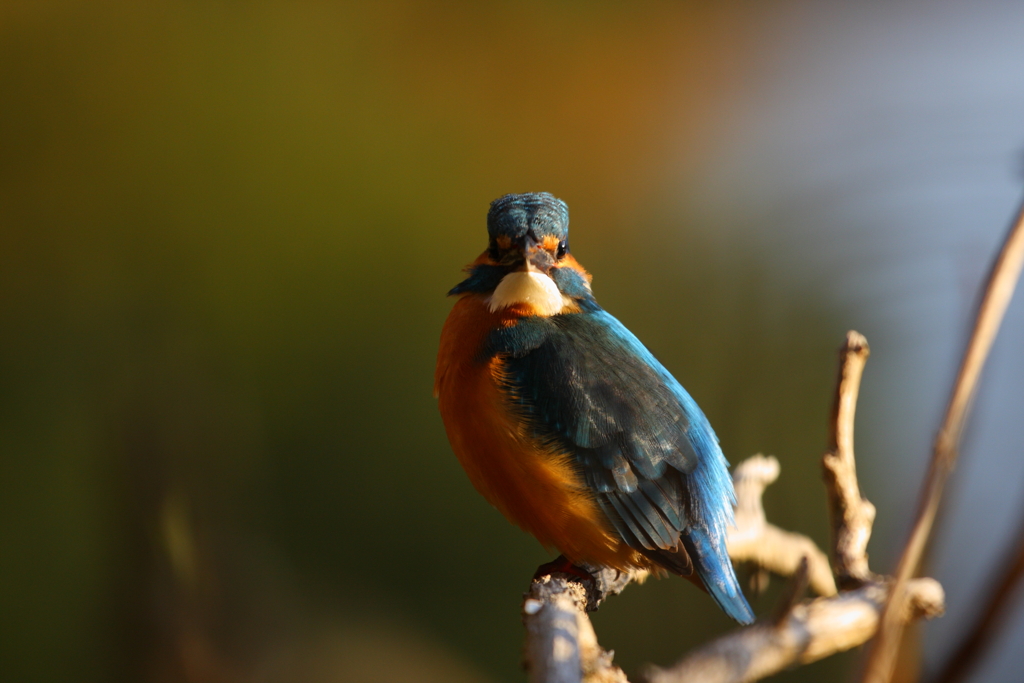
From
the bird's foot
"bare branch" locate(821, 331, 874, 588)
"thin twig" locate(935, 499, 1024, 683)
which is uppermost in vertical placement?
"bare branch" locate(821, 331, 874, 588)

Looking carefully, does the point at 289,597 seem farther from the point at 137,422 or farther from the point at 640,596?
the point at 640,596

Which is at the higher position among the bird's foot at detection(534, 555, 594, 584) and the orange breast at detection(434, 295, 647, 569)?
the orange breast at detection(434, 295, 647, 569)

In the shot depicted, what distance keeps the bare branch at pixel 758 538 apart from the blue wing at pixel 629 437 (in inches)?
8.8

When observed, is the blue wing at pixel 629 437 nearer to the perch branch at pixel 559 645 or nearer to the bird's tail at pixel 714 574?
the bird's tail at pixel 714 574

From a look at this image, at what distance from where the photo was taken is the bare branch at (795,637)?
861 mm

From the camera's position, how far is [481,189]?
Result: 7.91ft

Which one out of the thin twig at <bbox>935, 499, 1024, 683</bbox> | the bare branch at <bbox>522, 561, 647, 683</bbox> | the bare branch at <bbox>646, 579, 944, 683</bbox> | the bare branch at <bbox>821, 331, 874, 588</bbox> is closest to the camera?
the thin twig at <bbox>935, 499, 1024, 683</bbox>

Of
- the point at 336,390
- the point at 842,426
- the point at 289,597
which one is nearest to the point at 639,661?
the point at 289,597

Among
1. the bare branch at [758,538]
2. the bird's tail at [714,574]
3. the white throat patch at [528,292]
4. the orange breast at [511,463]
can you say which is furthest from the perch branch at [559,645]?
the bare branch at [758,538]

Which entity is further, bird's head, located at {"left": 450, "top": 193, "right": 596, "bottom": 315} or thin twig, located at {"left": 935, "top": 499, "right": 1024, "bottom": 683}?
bird's head, located at {"left": 450, "top": 193, "right": 596, "bottom": 315}

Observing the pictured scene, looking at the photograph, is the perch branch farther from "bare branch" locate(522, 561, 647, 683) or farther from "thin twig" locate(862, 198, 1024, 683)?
"thin twig" locate(862, 198, 1024, 683)

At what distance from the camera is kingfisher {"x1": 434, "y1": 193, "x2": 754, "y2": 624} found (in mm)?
1006

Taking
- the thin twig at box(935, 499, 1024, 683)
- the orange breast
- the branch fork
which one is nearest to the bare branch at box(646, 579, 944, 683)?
the branch fork

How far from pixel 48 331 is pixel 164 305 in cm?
33
